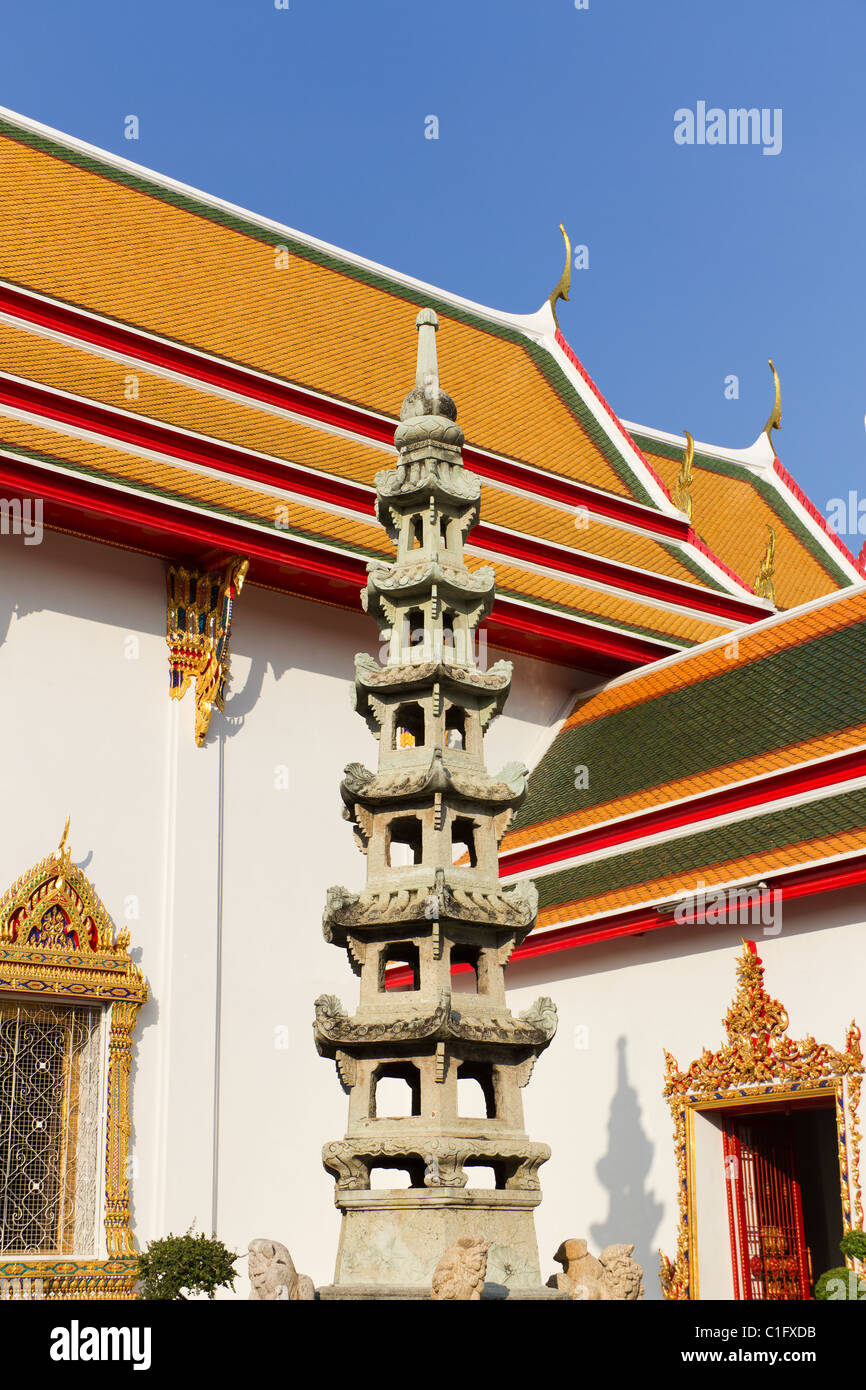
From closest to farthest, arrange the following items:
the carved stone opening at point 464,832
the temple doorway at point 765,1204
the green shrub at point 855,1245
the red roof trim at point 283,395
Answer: the carved stone opening at point 464,832 < the green shrub at point 855,1245 < the temple doorway at point 765,1204 < the red roof trim at point 283,395

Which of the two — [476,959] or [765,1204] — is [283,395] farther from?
[476,959]

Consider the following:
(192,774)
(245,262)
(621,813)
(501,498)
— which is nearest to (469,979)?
(621,813)

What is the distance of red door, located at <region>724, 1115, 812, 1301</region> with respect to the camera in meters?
9.99

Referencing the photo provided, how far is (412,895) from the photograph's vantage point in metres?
6.81

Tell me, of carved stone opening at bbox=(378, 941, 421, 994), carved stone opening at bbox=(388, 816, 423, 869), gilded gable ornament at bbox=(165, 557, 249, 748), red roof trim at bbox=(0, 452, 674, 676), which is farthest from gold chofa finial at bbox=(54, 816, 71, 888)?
carved stone opening at bbox=(378, 941, 421, 994)

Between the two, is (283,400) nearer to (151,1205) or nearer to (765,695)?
(765,695)

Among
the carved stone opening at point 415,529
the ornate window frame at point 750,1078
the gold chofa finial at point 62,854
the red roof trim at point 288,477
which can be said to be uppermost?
the red roof trim at point 288,477

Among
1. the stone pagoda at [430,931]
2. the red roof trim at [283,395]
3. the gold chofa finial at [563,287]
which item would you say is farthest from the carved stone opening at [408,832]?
the gold chofa finial at [563,287]

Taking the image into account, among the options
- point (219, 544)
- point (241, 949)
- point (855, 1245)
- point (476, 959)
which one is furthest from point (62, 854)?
point (855, 1245)

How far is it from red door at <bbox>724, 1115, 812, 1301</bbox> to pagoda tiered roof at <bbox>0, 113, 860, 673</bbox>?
5.18m

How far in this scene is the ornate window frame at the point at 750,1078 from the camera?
9.28 meters

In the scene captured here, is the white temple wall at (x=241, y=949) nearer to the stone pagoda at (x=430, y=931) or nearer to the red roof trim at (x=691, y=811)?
the red roof trim at (x=691, y=811)

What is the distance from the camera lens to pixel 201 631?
12062 millimetres

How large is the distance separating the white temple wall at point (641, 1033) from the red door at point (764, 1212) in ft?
0.71
